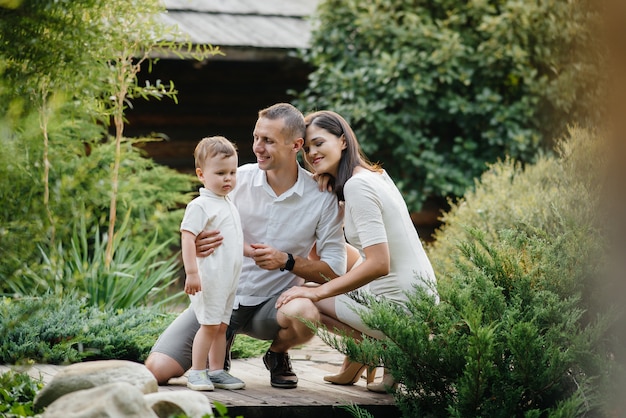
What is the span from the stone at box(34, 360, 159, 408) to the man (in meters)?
0.88

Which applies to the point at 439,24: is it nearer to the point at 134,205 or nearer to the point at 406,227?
the point at 134,205

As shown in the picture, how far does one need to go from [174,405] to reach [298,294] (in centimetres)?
117

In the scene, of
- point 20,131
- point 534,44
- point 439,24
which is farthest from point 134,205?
A: point 534,44

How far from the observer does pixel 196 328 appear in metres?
4.28

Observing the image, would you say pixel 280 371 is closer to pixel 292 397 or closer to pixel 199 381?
pixel 292 397

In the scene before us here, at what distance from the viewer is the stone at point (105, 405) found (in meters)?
2.77

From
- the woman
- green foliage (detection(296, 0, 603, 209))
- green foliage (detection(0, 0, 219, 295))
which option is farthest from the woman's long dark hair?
green foliage (detection(296, 0, 603, 209))

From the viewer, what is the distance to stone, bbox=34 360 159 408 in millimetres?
3203

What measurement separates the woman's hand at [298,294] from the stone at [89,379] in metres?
0.97

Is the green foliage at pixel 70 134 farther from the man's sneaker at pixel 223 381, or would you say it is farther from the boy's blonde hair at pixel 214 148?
the man's sneaker at pixel 223 381

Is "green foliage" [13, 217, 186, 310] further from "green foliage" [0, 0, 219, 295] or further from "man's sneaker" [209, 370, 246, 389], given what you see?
"man's sneaker" [209, 370, 246, 389]

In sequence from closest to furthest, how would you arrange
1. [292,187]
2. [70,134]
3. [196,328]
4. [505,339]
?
[505,339], [196,328], [292,187], [70,134]

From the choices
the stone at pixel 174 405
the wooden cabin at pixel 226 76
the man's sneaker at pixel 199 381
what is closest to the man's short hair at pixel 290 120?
the man's sneaker at pixel 199 381

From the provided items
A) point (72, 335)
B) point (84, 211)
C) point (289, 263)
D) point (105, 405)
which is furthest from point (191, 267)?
→ point (84, 211)
